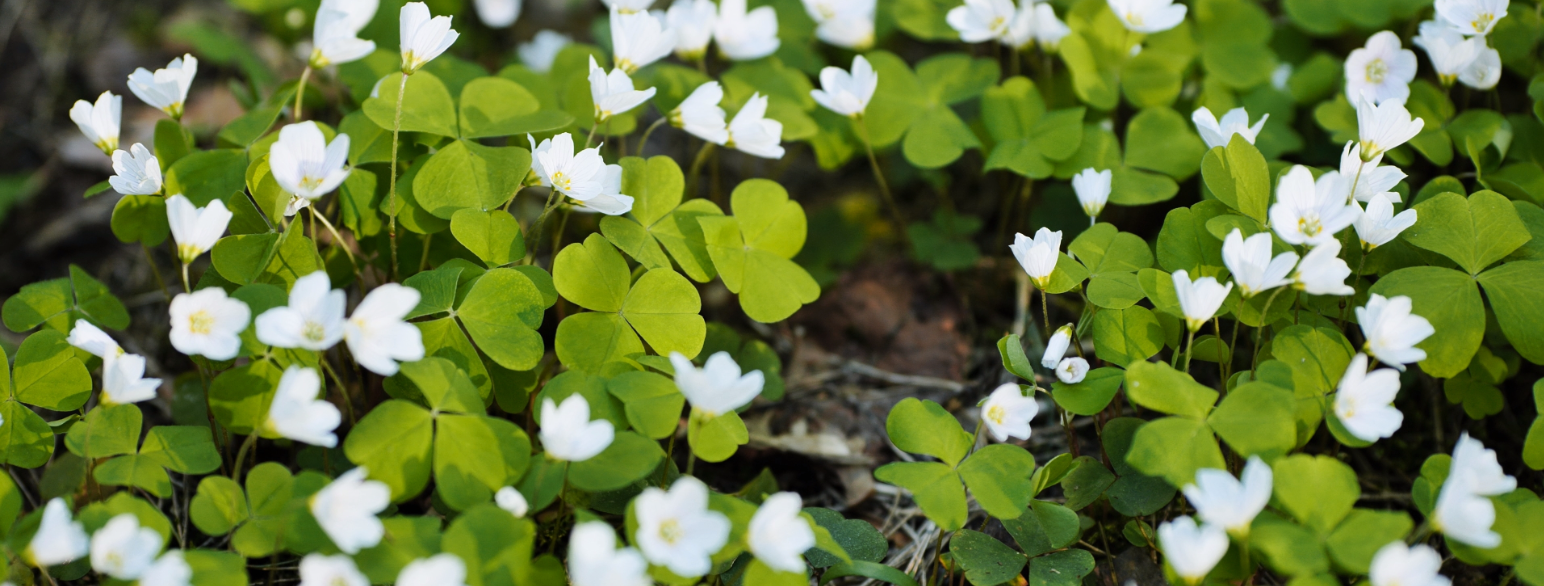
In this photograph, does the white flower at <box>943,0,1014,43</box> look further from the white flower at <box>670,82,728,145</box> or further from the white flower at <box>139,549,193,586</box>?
the white flower at <box>139,549,193,586</box>

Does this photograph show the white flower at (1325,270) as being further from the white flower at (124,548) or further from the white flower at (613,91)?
the white flower at (124,548)

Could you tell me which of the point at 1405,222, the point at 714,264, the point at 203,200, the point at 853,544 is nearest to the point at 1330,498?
the point at 1405,222

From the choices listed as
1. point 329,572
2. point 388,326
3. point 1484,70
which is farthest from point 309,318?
point 1484,70

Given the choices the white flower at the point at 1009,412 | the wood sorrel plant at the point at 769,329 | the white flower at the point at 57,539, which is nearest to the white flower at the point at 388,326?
the wood sorrel plant at the point at 769,329

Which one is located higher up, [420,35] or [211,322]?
[420,35]

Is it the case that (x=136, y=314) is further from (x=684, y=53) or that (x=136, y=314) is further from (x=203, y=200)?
(x=684, y=53)

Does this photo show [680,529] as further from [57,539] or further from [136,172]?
[136,172]
